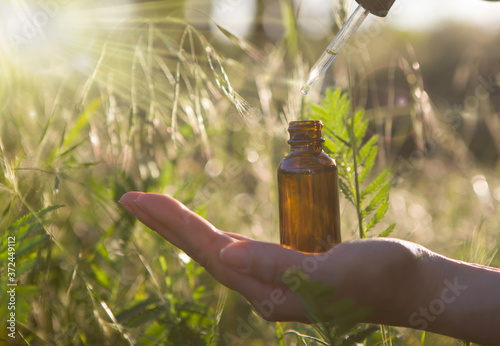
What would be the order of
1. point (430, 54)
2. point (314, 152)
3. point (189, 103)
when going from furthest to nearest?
point (430, 54), point (189, 103), point (314, 152)

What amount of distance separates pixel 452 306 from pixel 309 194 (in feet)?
1.27

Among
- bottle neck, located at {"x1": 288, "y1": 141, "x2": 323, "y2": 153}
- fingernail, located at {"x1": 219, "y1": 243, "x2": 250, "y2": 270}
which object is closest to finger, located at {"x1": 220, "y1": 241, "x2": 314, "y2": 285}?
fingernail, located at {"x1": 219, "y1": 243, "x2": 250, "y2": 270}

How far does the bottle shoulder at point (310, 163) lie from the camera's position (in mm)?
1018

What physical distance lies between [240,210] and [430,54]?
5.25m

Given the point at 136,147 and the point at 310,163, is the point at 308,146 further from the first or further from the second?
the point at 136,147

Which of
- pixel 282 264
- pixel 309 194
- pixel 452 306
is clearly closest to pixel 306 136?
pixel 309 194

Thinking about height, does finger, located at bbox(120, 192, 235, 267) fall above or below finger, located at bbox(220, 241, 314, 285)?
above

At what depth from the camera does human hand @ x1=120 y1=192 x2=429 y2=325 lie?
2.44 feet

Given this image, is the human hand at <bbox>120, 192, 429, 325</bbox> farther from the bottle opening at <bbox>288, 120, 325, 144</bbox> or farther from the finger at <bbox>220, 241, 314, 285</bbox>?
the bottle opening at <bbox>288, 120, 325, 144</bbox>

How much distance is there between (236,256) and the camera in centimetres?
73

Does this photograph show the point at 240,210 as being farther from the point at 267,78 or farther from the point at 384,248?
the point at 384,248

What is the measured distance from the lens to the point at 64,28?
1.54m

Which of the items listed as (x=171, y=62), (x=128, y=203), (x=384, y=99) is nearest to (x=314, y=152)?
(x=128, y=203)

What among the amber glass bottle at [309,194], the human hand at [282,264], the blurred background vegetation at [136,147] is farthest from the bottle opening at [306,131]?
the human hand at [282,264]
